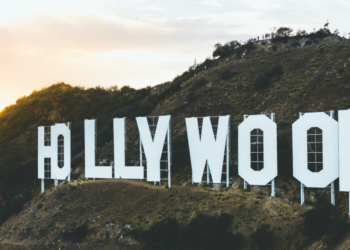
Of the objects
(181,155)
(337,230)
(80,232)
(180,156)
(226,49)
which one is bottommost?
(80,232)

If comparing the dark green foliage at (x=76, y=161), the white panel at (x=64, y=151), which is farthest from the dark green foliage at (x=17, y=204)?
the dark green foliage at (x=76, y=161)

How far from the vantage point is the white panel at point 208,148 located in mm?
36500

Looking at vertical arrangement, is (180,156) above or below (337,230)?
above

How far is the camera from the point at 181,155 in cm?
4578

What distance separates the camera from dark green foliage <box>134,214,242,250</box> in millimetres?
29500

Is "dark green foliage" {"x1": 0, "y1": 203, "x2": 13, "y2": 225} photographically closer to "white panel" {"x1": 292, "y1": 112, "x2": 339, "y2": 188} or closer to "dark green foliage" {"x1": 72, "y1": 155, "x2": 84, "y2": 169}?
"dark green foliage" {"x1": 72, "y1": 155, "x2": 84, "y2": 169}

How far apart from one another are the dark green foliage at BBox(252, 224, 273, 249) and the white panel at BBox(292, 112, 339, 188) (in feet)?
18.1

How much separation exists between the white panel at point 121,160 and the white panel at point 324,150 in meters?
16.5

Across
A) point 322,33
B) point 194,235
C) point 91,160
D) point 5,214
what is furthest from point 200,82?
point 5,214

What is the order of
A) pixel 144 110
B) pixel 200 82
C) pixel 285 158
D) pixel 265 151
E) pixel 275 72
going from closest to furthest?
pixel 265 151 < pixel 285 158 < pixel 275 72 < pixel 144 110 < pixel 200 82

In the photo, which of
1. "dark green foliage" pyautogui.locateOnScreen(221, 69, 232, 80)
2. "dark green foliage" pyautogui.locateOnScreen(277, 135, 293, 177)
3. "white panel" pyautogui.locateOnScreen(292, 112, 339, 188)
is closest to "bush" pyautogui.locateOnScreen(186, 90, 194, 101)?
"dark green foliage" pyautogui.locateOnScreen(221, 69, 232, 80)

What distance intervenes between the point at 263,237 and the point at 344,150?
9.27m

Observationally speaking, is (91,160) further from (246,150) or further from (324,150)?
(324,150)

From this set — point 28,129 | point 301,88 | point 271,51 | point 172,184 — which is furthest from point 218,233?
point 28,129
